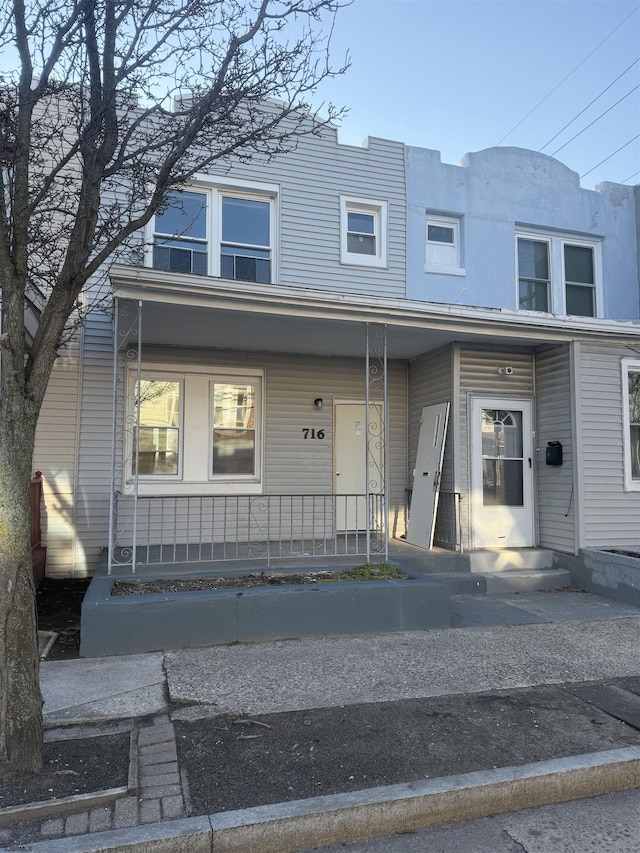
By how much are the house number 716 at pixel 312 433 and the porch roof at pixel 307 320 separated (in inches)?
45.8

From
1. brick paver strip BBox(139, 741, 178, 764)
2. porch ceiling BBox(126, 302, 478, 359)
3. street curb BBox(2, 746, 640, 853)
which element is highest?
porch ceiling BBox(126, 302, 478, 359)

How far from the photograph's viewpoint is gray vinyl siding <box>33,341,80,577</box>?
25.3 feet

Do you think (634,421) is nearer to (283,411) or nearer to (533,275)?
(533,275)

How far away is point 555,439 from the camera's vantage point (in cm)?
829

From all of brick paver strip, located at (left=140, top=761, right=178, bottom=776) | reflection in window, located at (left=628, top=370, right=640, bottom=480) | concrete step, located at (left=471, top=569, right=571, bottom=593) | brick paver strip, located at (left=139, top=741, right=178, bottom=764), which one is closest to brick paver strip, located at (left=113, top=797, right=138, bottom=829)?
brick paver strip, located at (left=140, top=761, right=178, bottom=776)

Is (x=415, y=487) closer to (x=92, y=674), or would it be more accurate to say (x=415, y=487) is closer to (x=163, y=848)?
(x=92, y=674)

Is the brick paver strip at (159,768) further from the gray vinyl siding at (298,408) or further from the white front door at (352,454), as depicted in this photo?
the white front door at (352,454)

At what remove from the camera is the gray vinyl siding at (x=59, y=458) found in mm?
7703

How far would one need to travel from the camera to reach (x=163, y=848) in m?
2.63

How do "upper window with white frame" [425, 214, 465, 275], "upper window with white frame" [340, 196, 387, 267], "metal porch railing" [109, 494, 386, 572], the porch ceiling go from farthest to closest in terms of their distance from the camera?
1. "upper window with white frame" [425, 214, 465, 275]
2. "upper window with white frame" [340, 196, 387, 267]
3. "metal porch railing" [109, 494, 386, 572]
4. the porch ceiling

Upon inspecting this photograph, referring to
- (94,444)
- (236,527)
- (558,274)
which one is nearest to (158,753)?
(236,527)

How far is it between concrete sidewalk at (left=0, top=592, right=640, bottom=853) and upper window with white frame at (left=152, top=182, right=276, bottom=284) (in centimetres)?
554

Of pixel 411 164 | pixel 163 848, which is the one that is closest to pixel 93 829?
pixel 163 848

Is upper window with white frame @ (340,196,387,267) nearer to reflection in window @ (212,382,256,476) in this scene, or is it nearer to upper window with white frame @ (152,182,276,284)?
upper window with white frame @ (152,182,276,284)
